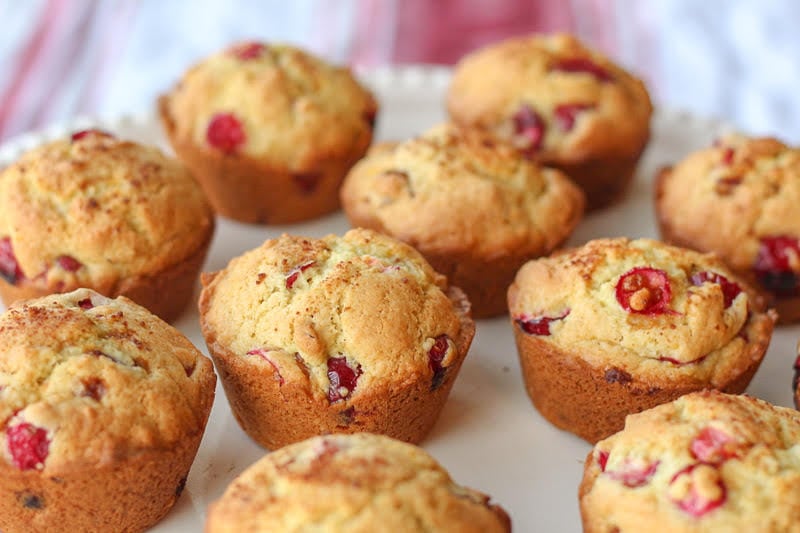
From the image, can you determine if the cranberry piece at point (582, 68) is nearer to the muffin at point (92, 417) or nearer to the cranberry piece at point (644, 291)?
the cranberry piece at point (644, 291)

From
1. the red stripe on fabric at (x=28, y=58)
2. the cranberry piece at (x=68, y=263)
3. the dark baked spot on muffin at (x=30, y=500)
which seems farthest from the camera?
the red stripe on fabric at (x=28, y=58)

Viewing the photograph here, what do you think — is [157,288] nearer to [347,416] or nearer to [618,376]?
[347,416]

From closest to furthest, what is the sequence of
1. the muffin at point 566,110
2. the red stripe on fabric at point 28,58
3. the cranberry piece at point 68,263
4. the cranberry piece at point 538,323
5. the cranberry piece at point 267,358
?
the cranberry piece at point 267,358
the cranberry piece at point 538,323
the cranberry piece at point 68,263
the muffin at point 566,110
the red stripe on fabric at point 28,58

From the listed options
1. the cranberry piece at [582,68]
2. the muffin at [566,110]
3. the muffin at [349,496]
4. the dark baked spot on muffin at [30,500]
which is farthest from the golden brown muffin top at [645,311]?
the dark baked spot on muffin at [30,500]

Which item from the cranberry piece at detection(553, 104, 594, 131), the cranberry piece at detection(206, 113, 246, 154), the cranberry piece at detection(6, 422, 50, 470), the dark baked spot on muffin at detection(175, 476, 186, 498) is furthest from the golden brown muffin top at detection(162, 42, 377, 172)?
the cranberry piece at detection(6, 422, 50, 470)

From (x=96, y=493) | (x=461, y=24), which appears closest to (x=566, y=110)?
(x=96, y=493)

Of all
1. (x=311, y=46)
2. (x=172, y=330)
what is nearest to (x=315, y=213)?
(x=172, y=330)

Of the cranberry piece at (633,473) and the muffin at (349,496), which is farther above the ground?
the muffin at (349,496)

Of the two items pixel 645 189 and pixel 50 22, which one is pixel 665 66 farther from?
pixel 50 22
